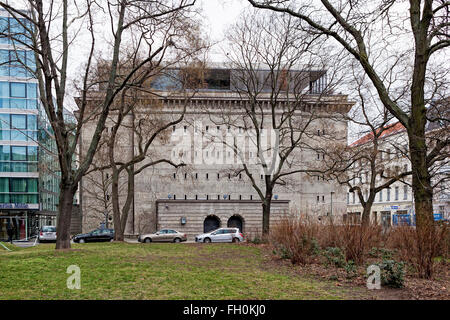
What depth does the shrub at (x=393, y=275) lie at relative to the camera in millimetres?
9208

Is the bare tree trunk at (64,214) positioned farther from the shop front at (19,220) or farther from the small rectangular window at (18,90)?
the small rectangular window at (18,90)

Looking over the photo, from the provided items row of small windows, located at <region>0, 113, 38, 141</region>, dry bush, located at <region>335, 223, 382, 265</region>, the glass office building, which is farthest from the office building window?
dry bush, located at <region>335, 223, 382, 265</region>

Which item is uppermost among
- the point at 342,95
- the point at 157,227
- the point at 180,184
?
the point at 342,95

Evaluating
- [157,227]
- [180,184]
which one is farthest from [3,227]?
[180,184]

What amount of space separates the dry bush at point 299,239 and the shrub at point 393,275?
4371 mm

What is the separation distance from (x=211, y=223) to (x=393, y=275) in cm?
4509

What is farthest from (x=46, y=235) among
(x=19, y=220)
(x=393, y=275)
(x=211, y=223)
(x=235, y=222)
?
(x=393, y=275)

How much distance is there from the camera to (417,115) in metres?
12.9

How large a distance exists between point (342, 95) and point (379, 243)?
15890 mm

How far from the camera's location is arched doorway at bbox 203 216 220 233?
53500mm

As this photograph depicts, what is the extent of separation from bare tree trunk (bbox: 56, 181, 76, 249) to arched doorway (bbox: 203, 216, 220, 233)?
116ft
